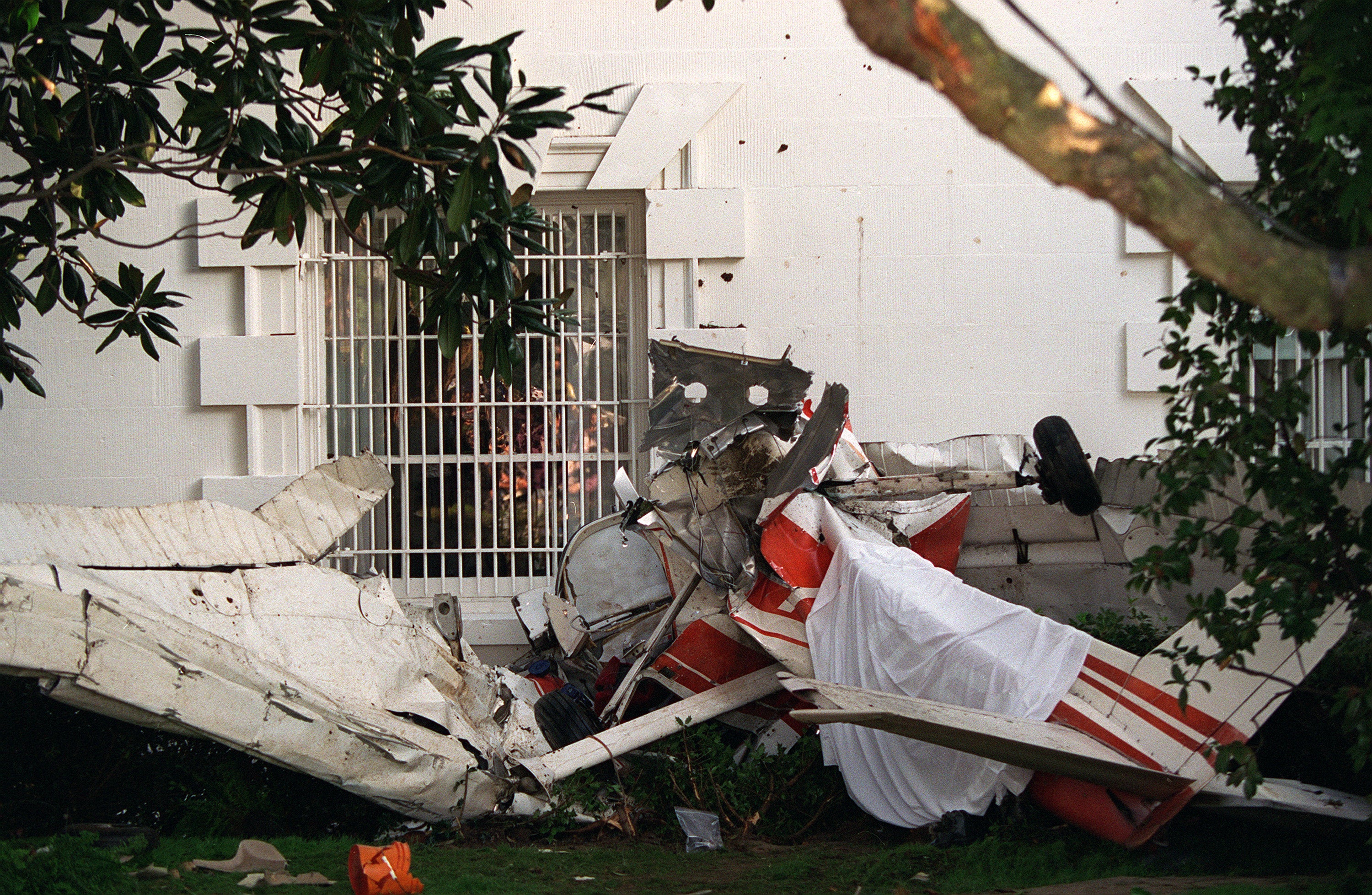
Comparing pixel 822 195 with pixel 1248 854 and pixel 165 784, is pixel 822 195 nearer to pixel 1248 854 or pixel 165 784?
pixel 1248 854

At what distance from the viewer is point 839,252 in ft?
22.3

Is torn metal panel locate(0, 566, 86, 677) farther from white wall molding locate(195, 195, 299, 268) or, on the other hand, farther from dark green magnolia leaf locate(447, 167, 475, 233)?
white wall molding locate(195, 195, 299, 268)

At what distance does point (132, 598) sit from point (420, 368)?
10.6ft

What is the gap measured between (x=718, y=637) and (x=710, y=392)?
122 centimetres

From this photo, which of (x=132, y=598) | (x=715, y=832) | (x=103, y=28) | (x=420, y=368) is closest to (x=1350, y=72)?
(x=715, y=832)

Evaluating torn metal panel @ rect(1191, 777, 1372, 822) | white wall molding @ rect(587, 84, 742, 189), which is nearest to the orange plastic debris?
torn metal panel @ rect(1191, 777, 1372, 822)

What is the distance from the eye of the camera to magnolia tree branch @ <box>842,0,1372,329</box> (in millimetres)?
1624

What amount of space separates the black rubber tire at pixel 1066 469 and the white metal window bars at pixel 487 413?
112 inches

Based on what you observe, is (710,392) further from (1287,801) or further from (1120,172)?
(1120,172)

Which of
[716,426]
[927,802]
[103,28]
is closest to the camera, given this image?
[927,802]

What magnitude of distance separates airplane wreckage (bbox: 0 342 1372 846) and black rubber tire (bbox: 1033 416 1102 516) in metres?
0.01

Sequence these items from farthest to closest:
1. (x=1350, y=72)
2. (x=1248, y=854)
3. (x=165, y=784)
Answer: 1. (x=165, y=784)
2. (x=1248, y=854)
3. (x=1350, y=72)

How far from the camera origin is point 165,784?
15.2ft

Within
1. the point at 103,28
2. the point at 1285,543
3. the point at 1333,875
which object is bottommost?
the point at 1333,875
